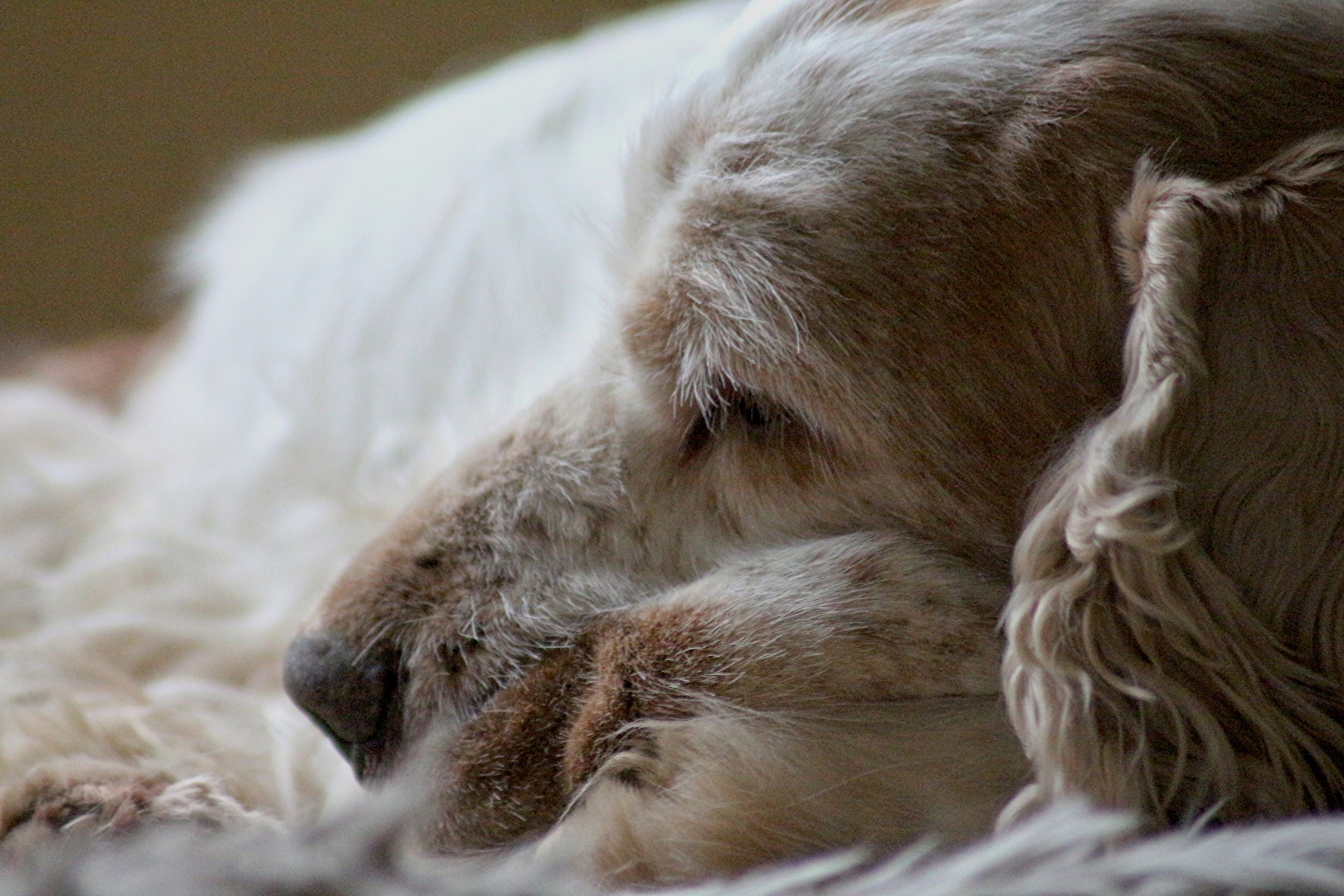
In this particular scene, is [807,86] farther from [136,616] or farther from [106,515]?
[106,515]

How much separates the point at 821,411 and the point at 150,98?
8.67ft

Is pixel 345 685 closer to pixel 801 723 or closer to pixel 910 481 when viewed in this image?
pixel 801 723

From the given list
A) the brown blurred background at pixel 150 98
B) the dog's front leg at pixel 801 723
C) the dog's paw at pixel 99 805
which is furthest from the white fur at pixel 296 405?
the brown blurred background at pixel 150 98

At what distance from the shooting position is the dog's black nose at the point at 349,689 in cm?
108

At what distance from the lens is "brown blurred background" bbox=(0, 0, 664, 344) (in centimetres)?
308

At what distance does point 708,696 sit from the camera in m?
1.00

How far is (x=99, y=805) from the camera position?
3.38 ft

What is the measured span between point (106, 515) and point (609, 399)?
0.95 metres

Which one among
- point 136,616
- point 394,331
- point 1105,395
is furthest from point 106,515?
→ point 1105,395

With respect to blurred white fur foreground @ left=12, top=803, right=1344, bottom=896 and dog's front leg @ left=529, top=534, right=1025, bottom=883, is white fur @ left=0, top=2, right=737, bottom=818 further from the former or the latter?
blurred white fur foreground @ left=12, top=803, right=1344, bottom=896

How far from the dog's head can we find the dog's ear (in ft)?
0.07

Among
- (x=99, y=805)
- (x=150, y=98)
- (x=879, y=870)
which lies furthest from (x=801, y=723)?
(x=150, y=98)

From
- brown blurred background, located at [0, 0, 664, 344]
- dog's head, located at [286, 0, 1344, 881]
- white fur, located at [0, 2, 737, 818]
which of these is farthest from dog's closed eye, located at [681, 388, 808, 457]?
brown blurred background, located at [0, 0, 664, 344]

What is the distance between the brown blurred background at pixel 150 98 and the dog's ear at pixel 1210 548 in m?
2.52
